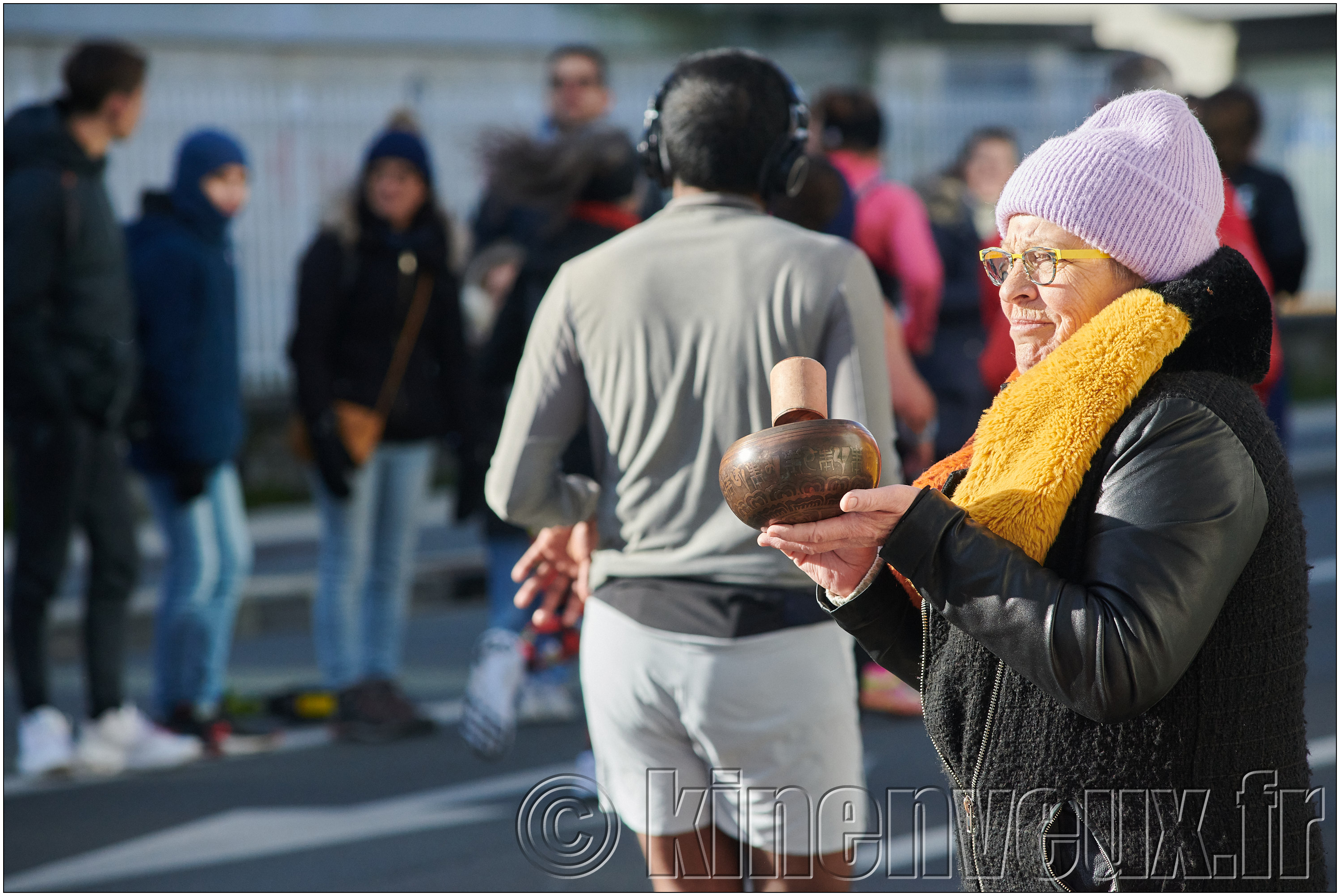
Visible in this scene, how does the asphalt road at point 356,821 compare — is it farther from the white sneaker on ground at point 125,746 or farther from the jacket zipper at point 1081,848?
the jacket zipper at point 1081,848

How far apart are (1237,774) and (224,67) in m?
11.6

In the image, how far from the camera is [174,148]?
10773mm

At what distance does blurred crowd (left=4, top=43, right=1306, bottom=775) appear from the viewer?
5133 mm

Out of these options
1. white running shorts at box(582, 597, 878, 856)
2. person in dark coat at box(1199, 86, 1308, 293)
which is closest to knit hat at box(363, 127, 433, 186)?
person in dark coat at box(1199, 86, 1308, 293)

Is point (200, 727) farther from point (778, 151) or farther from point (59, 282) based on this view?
point (778, 151)

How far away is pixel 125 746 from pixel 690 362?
357 cm

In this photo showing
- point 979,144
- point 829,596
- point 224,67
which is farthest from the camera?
point 224,67

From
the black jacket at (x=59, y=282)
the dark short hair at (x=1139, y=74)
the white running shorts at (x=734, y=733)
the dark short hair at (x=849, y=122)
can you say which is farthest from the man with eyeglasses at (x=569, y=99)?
the white running shorts at (x=734, y=733)

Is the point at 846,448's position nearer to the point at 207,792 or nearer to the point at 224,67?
the point at 207,792

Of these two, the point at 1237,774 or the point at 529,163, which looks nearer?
the point at 1237,774

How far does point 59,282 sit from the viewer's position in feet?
17.3

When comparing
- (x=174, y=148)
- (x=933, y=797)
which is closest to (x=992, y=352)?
(x=933, y=797)

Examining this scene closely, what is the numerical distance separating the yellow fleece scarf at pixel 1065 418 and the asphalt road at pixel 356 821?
216 cm

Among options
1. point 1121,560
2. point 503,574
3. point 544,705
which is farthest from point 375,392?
point 1121,560
